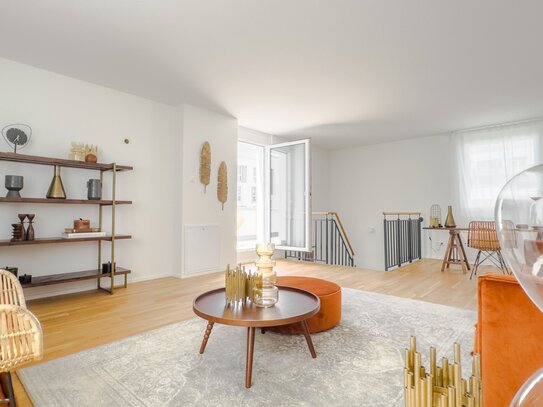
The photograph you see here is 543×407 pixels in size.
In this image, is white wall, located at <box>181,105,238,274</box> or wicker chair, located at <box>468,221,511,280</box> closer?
wicker chair, located at <box>468,221,511,280</box>

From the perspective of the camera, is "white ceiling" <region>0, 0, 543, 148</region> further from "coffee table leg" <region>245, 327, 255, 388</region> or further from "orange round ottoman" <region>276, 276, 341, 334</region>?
"coffee table leg" <region>245, 327, 255, 388</region>

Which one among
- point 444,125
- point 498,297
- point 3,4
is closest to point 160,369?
point 498,297

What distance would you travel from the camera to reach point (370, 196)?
745 cm

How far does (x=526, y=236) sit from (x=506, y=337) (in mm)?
649

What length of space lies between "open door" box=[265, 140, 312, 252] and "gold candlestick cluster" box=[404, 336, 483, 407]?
4.76 m

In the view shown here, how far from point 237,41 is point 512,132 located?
5.17 meters

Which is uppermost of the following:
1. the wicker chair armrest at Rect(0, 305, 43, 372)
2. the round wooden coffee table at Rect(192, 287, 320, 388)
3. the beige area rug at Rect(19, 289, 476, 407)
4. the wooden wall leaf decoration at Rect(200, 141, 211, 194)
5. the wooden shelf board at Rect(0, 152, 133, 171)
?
the wooden wall leaf decoration at Rect(200, 141, 211, 194)

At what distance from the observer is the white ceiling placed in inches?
99.7

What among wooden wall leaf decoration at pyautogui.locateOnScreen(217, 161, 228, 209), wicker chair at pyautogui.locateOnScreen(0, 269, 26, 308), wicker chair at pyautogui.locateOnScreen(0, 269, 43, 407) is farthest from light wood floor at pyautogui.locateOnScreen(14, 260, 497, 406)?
wooden wall leaf decoration at pyautogui.locateOnScreen(217, 161, 228, 209)

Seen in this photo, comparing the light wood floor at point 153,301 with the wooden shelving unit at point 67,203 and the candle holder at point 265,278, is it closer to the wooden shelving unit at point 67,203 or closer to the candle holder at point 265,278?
the wooden shelving unit at point 67,203

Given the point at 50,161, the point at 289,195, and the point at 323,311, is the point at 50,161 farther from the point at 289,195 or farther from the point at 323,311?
the point at 289,195

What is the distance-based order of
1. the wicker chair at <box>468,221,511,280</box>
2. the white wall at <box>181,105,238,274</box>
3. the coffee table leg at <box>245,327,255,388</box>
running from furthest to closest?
1. the white wall at <box>181,105,238,274</box>
2. the wicker chair at <box>468,221,511,280</box>
3. the coffee table leg at <box>245,327,255,388</box>

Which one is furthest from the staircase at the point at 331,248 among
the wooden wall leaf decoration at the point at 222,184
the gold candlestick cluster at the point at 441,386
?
the gold candlestick cluster at the point at 441,386

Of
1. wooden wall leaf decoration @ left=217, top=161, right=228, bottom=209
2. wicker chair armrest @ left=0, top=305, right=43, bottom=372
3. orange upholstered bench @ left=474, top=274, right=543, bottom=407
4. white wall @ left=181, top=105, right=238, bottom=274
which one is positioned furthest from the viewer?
wooden wall leaf decoration @ left=217, top=161, right=228, bottom=209
